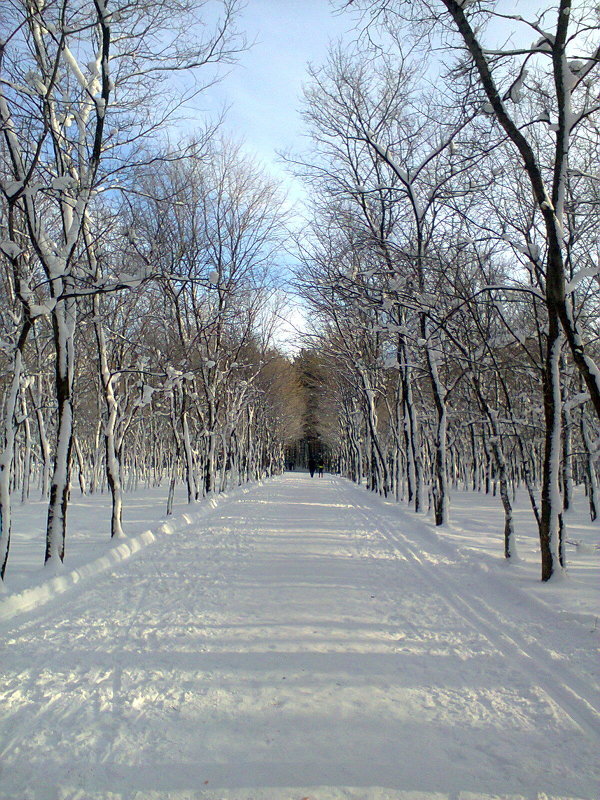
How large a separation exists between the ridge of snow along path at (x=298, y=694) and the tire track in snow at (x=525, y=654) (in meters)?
0.02

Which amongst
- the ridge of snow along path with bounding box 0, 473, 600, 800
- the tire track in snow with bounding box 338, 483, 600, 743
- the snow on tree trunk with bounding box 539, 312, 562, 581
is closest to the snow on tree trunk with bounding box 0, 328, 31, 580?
the ridge of snow along path with bounding box 0, 473, 600, 800

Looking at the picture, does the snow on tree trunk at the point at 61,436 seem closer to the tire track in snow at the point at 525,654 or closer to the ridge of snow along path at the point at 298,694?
the ridge of snow along path at the point at 298,694

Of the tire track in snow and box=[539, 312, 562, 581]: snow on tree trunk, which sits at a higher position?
box=[539, 312, 562, 581]: snow on tree trunk

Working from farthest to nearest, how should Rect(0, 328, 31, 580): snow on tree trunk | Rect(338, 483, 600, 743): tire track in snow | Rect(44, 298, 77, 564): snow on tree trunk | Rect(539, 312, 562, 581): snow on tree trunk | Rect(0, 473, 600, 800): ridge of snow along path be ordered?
1. Rect(44, 298, 77, 564): snow on tree trunk
2. Rect(539, 312, 562, 581): snow on tree trunk
3. Rect(0, 328, 31, 580): snow on tree trunk
4. Rect(338, 483, 600, 743): tire track in snow
5. Rect(0, 473, 600, 800): ridge of snow along path

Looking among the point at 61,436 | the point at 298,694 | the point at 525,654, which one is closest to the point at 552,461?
the point at 525,654

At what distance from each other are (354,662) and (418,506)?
14834mm

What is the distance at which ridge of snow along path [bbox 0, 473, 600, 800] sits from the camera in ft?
9.97

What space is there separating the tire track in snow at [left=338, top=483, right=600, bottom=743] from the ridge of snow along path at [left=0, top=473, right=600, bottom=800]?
0.8 inches

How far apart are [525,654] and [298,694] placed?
2143 millimetres

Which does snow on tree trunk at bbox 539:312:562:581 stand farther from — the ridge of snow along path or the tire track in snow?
the tire track in snow

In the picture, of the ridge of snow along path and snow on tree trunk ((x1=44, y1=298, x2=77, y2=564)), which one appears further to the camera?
snow on tree trunk ((x1=44, y1=298, x2=77, y2=564))

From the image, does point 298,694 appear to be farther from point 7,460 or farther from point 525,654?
point 7,460

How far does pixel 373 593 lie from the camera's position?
7117 millimetres

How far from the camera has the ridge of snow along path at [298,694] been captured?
3.04 m
